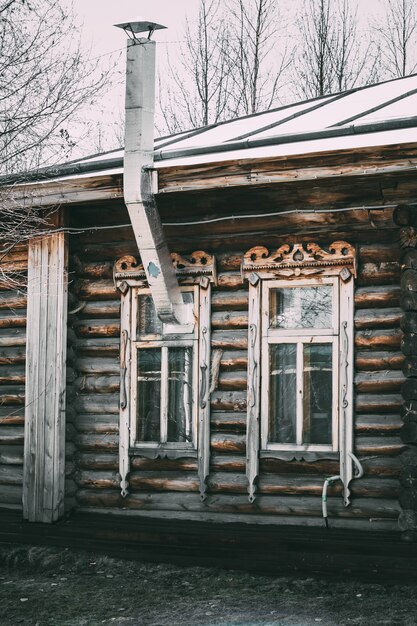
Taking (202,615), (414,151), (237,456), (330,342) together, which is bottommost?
(202,615)

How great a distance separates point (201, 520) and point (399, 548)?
1990mm

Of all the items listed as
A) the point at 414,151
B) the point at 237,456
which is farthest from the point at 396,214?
the point at 237,456

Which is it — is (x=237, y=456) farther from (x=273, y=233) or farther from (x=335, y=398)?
(x=273, y=233)

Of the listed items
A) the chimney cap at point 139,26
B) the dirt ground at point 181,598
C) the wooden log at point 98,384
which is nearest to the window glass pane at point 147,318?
the wooden log at point 98,384

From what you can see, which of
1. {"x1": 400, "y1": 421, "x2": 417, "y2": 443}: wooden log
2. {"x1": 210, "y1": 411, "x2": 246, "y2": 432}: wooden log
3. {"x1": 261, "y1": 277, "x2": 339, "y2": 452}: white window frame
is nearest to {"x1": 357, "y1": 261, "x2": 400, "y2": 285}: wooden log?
{"x1": 261, "y1": 277, "x2": 339, "y2": 452}: white window frame

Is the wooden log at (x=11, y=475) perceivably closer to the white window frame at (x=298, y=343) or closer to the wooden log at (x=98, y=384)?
the wooden log at (x=98, y=384)

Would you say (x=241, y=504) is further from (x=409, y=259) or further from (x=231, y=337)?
(x=409, y=259)

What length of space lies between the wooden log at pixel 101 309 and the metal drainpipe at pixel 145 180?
27.7 inches

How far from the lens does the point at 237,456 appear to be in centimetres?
786

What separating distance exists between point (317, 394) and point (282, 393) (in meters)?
0.33

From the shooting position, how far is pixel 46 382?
8.32 meters

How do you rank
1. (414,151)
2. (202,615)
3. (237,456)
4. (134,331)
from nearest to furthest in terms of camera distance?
(202,615) < (414,151) < (237,456) < (134,331)

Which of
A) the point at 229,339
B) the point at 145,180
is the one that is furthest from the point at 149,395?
the point at 145,180

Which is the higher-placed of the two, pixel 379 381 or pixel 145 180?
pixel 145 180
